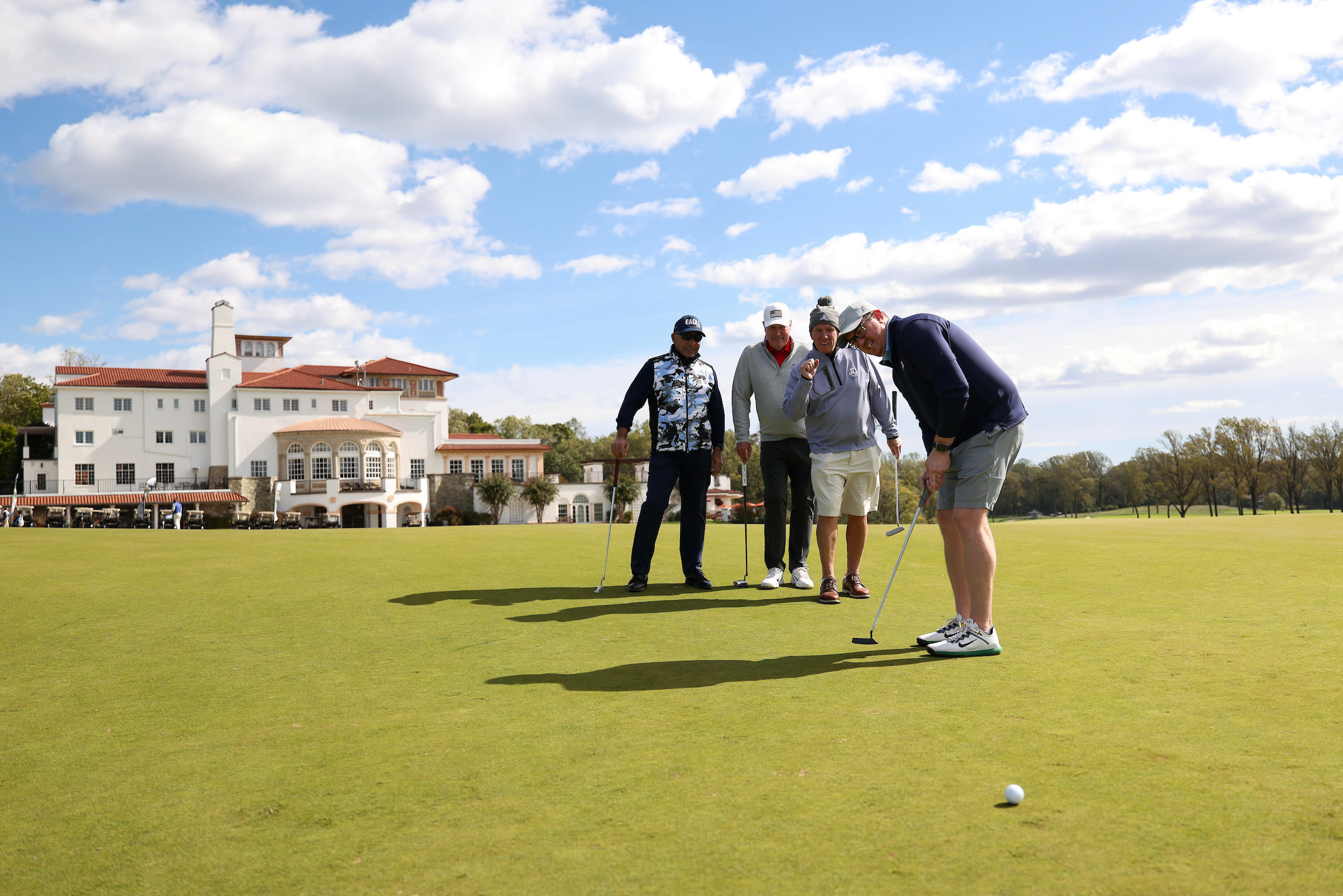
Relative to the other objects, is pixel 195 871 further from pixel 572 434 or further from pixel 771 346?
pixel 572 434

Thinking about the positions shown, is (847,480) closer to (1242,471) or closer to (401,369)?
(401,369)

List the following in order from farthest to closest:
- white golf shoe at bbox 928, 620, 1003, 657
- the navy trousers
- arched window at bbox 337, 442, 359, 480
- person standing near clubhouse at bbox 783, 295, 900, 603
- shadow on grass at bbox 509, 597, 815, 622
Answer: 1. arched window at bbox 337, 442, 359, 480
2. the navy trousers
3. person standing near clubhouse at bbox 783, 295, 900, 603
4. shadow on grass at bbox 509, 597, 815, 622
5. white golf shoe at bbox 928, 620, 1003, 657

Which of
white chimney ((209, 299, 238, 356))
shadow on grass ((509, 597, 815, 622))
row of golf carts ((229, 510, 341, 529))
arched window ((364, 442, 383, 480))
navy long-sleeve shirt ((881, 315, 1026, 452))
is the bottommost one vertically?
row of golf carts ((229, 510, 341, 529))

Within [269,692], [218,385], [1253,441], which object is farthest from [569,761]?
[1253,441]

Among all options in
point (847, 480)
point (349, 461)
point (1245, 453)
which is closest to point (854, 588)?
point (847, 480)

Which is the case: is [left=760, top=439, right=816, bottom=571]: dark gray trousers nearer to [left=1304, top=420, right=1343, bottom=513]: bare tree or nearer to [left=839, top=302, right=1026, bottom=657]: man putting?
[left=839, top=302, right=1026, bottom=657]: man putting

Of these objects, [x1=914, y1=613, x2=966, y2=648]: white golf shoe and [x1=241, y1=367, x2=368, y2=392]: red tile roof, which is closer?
[x1=914, y1=613, x2=966, y2=648]: white golf shoe

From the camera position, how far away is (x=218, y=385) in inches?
2749

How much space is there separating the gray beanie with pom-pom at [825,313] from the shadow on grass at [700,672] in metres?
3.22

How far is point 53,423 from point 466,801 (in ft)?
279

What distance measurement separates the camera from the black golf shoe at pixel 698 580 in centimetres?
818

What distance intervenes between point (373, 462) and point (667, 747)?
6779 cm

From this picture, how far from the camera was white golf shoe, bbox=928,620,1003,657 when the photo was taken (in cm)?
499

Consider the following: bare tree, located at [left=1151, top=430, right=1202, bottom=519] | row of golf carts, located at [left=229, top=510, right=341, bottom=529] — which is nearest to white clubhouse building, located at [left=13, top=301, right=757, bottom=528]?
row of golf carts, located at [left=229, top=510, right=341, bottom=529]
